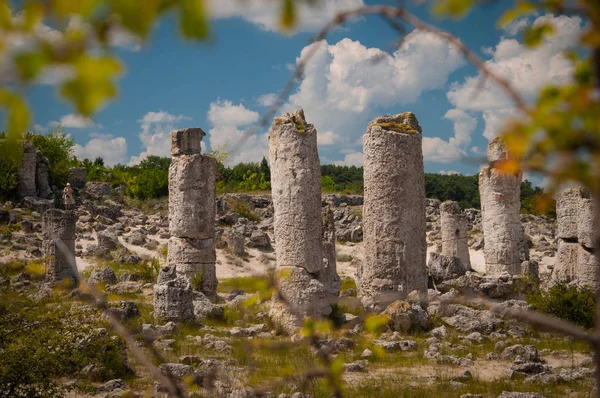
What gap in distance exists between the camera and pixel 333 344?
31.0 feet

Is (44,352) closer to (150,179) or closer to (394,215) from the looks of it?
(394,215)

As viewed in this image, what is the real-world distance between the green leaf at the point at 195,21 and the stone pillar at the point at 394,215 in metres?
10.6

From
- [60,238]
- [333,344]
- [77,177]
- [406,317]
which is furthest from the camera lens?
[77,177]

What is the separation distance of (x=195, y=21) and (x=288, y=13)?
0.56 ft

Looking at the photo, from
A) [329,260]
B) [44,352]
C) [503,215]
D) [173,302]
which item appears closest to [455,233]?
[503,215]

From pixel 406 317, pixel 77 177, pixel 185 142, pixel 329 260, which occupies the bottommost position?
Answer: pixel 406 317

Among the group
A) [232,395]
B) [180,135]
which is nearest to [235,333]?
[232,395]

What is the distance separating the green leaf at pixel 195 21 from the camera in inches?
34.0

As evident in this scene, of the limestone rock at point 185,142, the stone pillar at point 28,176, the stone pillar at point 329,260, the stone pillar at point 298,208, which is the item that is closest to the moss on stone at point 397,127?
the stone pillar at point 298,208

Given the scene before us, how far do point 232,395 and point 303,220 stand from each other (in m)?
4.97

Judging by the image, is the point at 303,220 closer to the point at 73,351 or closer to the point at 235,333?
the point at 235,333

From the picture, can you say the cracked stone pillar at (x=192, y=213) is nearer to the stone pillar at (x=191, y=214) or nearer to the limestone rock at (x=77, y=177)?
the stone pillar at (x=191, y=214)

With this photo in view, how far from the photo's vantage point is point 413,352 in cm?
948

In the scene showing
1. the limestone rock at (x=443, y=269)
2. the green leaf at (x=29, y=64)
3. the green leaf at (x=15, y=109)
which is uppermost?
the green leaf at (x=29, y=64)
